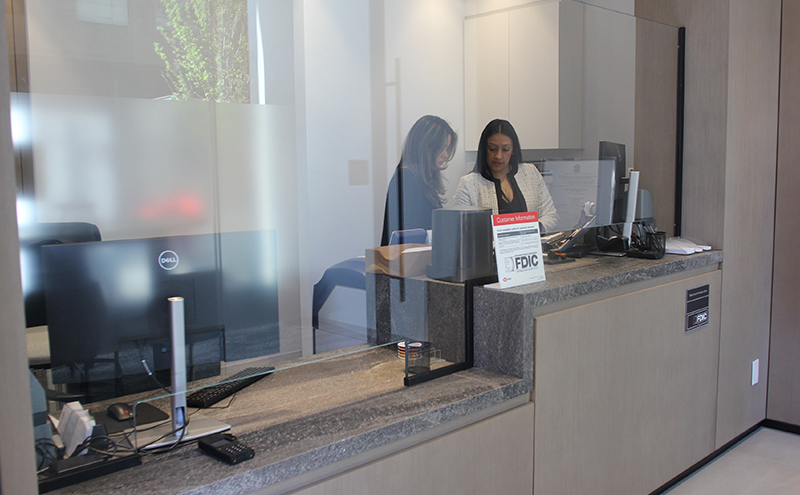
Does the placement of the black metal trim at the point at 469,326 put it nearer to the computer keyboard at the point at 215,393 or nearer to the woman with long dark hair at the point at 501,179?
the woman with long dark hair at the point at 501,179

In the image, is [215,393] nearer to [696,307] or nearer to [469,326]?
[469,326]

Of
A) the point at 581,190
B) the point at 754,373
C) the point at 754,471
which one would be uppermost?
the point at 581,190

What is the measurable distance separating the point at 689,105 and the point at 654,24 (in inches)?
17.0

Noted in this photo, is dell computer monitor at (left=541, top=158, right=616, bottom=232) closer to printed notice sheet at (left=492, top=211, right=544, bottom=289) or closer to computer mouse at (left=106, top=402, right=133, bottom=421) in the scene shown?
printed notice sheet at (left=492, top=211, right=544, bottom=289)

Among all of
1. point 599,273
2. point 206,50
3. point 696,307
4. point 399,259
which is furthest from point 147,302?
point 696,307

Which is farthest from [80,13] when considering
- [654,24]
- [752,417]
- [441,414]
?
[752,417]

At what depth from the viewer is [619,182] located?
262 cm

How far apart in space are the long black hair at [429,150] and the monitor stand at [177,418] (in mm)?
724

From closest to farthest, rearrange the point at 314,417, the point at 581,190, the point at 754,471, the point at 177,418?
1. the point at 177,418
2. the point at 314,417
3. the point at 581,190
4. the point at 754,471

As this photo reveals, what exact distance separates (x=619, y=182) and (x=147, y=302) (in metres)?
2.02

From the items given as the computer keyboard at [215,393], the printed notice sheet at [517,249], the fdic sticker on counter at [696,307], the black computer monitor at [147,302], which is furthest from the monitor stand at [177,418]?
the fdic sticker on counter at [696,307]

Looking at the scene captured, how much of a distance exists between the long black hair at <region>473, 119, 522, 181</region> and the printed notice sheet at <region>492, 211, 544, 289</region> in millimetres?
160

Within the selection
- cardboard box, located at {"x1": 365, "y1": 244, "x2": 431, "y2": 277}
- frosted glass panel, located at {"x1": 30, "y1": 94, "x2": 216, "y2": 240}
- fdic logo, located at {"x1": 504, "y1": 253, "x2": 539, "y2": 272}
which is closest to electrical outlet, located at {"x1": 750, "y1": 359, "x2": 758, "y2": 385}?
fdic logo, located at {"x1": 504, "y1": 253, "x2": 539, "y2": 272}

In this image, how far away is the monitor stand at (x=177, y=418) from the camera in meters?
1.30
